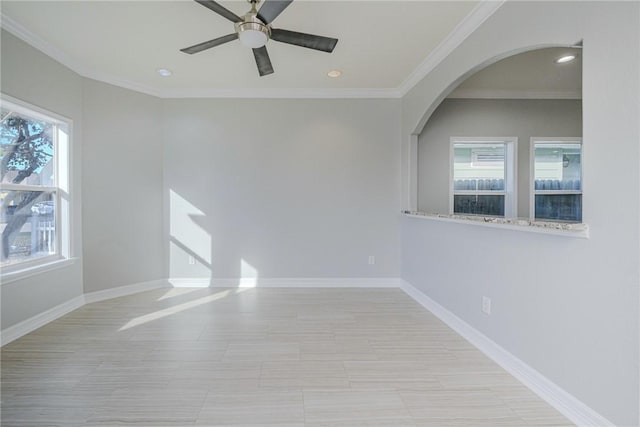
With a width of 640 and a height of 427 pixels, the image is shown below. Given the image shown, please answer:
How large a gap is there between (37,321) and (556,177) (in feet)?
21.4

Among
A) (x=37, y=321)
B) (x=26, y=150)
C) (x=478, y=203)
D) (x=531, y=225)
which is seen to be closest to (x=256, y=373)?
(x=531, y=225)

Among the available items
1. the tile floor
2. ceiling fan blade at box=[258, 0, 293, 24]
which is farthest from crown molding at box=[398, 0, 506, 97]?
the tile floor

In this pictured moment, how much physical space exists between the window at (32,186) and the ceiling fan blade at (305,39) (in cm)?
235

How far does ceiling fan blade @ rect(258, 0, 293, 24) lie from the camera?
1.90 meters

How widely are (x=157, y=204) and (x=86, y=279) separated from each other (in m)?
1.20

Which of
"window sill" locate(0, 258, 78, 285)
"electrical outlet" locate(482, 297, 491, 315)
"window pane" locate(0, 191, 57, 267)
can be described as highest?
"window pane" locate(0, 191, 57, 267)

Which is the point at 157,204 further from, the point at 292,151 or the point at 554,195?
the point at 554,195

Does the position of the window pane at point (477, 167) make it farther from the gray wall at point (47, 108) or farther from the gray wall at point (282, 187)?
the gray wall at point (47, 108)

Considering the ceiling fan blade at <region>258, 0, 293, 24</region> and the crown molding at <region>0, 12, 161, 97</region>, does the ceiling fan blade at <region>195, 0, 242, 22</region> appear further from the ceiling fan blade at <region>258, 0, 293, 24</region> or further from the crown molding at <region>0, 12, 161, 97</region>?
the crown molding at <region>0, 12, 161, 97</region>

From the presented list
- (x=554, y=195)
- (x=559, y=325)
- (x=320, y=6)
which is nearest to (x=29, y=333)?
(x=320, y=6)

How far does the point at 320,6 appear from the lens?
2355 mm

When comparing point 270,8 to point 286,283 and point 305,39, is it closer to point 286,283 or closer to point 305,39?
point 305,39

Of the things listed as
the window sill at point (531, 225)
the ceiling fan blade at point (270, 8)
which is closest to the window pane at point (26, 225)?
the ceiling fan blade at point (270, 8)

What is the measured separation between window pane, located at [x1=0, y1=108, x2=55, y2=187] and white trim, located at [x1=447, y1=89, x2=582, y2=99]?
192 inches
